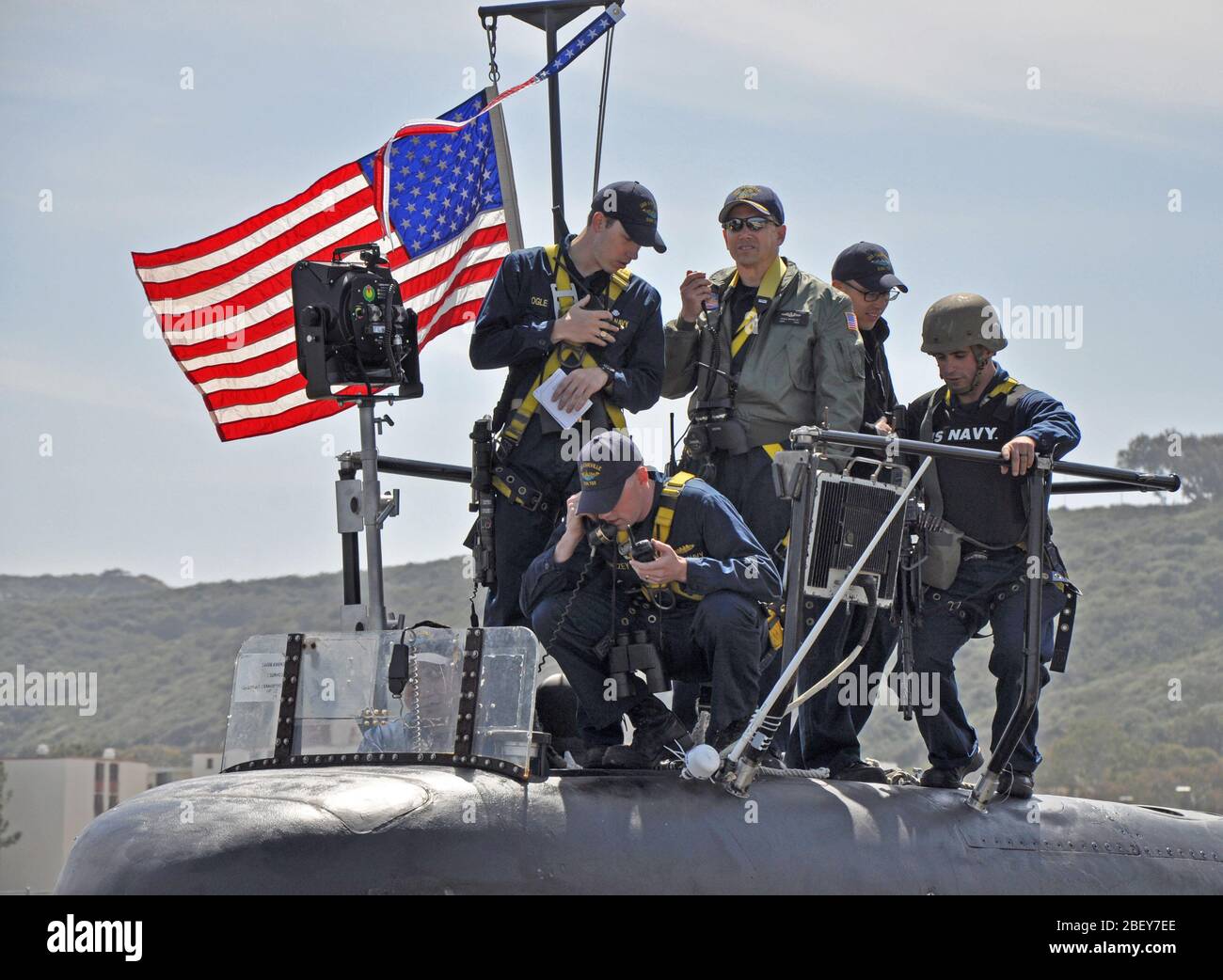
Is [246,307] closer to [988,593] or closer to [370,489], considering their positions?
[370,489]

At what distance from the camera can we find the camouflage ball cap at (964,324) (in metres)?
8.77

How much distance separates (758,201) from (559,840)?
384 cm

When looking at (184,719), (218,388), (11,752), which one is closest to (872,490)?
(218,388)

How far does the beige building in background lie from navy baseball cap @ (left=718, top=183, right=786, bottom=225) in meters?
60.4

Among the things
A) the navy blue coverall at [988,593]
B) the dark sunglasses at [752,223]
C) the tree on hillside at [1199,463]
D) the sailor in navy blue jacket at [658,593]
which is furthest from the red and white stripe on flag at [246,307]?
the tree on hillside at [1199,463]

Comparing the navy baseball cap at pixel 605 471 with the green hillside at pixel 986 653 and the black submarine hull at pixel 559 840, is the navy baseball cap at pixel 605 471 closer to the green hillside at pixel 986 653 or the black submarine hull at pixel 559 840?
the black submarine hull at pixel 559 840

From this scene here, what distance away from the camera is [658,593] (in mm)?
7941

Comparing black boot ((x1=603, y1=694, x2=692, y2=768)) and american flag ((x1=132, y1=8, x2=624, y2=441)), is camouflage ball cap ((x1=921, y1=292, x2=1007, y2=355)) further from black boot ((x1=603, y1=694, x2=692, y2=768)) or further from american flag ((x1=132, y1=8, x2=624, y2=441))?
american flag ((x1=132, y1=8, x2=624, y2=441))

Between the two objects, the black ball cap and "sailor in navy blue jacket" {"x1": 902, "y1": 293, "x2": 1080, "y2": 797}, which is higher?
the black ball cap

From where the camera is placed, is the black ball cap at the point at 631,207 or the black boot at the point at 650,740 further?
the black ball cap at the point at 631,207

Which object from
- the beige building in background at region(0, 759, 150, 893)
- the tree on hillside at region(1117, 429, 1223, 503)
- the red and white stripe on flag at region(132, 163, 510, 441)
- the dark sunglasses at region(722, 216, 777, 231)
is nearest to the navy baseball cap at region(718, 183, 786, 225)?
the dark sunglasses at region(722, 216, 777, 231)

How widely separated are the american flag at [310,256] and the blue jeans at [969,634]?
144 inches

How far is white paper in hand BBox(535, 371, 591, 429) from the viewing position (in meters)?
8.94

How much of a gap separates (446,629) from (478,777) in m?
0.75
